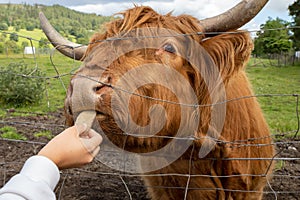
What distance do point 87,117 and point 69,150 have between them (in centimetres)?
69

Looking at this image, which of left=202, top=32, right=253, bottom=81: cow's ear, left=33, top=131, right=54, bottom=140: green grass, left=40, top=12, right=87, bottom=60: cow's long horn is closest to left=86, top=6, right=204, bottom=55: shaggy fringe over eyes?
left=202, top=32, right=253, bottom=81: cow's ear

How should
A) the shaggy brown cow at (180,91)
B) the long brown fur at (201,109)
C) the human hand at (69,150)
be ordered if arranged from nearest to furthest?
the human hand at (69,150), the shaggy brown cow at (180,91), the long brown fur at (201,109)

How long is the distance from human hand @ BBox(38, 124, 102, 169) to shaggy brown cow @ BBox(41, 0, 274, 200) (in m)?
0.61

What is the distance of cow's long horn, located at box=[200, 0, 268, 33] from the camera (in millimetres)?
2449

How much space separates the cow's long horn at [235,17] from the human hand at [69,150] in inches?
60.2

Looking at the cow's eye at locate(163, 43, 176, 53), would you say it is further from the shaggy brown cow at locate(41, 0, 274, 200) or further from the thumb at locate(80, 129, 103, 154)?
the thumb at locate(80, 129, 103, 154)

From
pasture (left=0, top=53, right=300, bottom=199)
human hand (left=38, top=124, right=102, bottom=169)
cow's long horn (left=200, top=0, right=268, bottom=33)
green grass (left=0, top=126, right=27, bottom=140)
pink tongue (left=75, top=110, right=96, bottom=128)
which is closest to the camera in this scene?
human hand (left=38, top=124, right=102, bottom=169)

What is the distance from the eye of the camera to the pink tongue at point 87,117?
201 centimetres

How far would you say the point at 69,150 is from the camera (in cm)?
137

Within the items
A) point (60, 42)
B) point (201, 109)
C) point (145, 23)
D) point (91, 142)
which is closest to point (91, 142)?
point (91, 142)

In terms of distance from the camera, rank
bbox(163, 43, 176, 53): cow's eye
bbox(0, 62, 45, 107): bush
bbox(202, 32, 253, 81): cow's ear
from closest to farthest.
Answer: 1. bbox(163, 43, 176, 53): cow's eye
2. bbox(202, 32, 253, 81): cow's ear
3. bbox(0, 62, 45, 107): bush

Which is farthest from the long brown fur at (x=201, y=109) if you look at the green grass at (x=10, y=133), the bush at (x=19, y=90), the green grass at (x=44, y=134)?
the bush at (x=19, y=90)

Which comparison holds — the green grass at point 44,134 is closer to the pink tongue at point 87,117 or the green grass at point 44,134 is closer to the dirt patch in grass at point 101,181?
the dirt patch in grass at point 101,181

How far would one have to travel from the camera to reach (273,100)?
11492 millimetres
